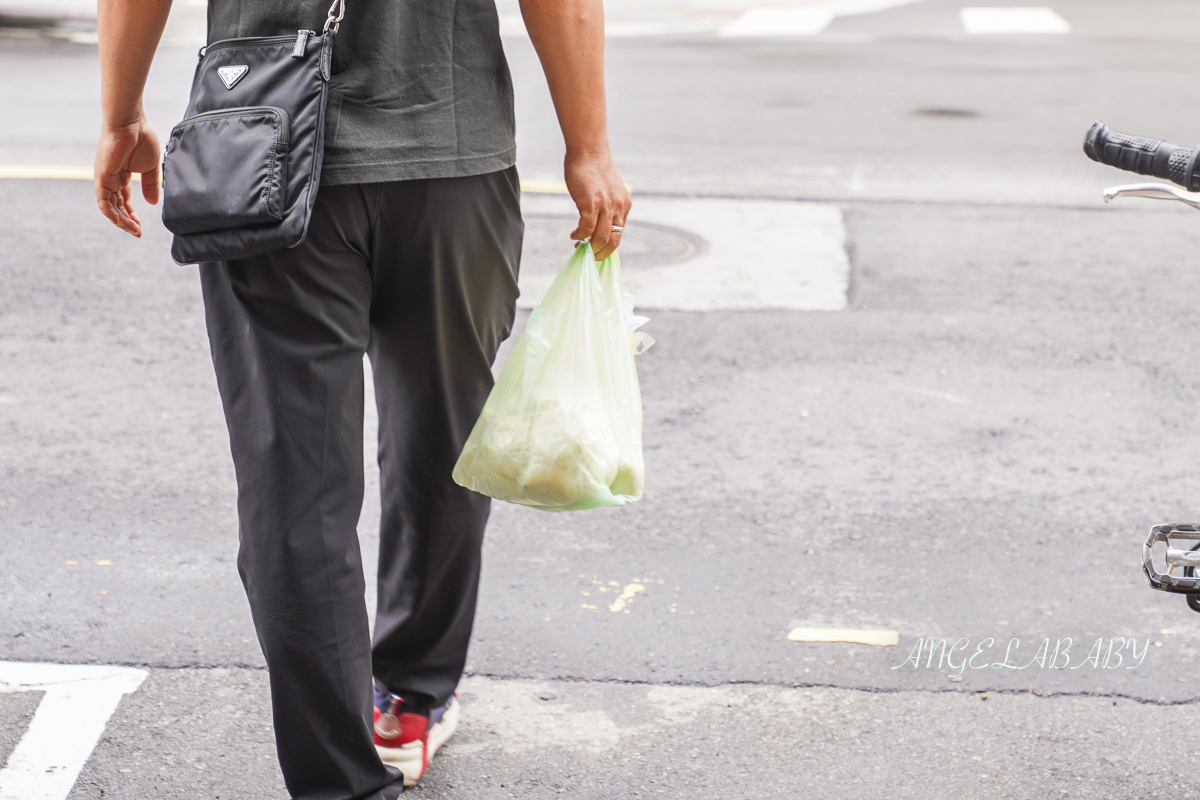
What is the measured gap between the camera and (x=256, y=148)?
1.97 meters

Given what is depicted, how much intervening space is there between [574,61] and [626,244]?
14.1 feet

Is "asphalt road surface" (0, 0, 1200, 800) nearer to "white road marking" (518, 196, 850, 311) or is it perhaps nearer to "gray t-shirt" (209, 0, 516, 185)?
"white road marking" (518, 196, 850, 311)

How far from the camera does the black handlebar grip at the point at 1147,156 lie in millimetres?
1978

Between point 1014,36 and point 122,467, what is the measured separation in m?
13.1

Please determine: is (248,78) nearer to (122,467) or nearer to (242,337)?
(242,337)

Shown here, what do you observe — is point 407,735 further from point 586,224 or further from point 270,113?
point 270,113

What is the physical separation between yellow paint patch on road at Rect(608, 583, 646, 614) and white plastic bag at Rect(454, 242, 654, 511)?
0.90 meters

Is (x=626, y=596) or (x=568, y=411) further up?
(x=568, y=411)

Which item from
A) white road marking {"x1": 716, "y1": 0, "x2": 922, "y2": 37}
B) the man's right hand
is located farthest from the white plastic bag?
white road marking {"x1": 716, "y1": 0, "x2": 922, "y2": 37}

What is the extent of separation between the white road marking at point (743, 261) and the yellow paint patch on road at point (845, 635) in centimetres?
251

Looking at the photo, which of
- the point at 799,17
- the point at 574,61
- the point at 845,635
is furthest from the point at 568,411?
the point at 799,17

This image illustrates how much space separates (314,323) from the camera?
210cm

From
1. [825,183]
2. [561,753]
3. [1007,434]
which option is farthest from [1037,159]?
[561,753]

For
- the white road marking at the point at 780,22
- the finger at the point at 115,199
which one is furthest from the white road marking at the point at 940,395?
the white road marking at the point at 780,22
